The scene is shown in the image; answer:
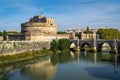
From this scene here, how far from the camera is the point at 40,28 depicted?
46.6 m

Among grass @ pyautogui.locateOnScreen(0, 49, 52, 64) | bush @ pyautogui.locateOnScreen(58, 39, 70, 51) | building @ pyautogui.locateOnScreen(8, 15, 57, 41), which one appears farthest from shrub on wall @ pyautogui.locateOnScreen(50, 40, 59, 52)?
building @ pyautogui.locateOnScreen(8, 15, 57, 41)

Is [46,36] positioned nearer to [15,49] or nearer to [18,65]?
[15,49]

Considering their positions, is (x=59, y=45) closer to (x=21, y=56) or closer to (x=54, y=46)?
(x=54, y=46)

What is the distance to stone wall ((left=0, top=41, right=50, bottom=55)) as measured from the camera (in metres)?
25.2

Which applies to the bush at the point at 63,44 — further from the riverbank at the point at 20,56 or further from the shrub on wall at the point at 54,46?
the riverbank at the point at 20,56

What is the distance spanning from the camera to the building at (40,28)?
41.2 meters

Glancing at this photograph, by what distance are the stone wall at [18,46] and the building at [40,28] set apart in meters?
4.89

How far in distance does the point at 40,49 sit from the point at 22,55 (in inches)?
274

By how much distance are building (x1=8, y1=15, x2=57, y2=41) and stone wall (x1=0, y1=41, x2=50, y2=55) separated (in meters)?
4.89

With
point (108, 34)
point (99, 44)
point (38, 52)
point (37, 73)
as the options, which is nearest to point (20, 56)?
point (38, 52)

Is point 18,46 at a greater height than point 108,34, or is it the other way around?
point 108,34

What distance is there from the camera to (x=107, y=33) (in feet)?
181

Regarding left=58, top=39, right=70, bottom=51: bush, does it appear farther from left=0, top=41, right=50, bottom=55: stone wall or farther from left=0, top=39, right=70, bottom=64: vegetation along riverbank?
left=0, top=41, right=50, bottom=55: stone wall

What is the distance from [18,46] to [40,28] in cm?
1865
